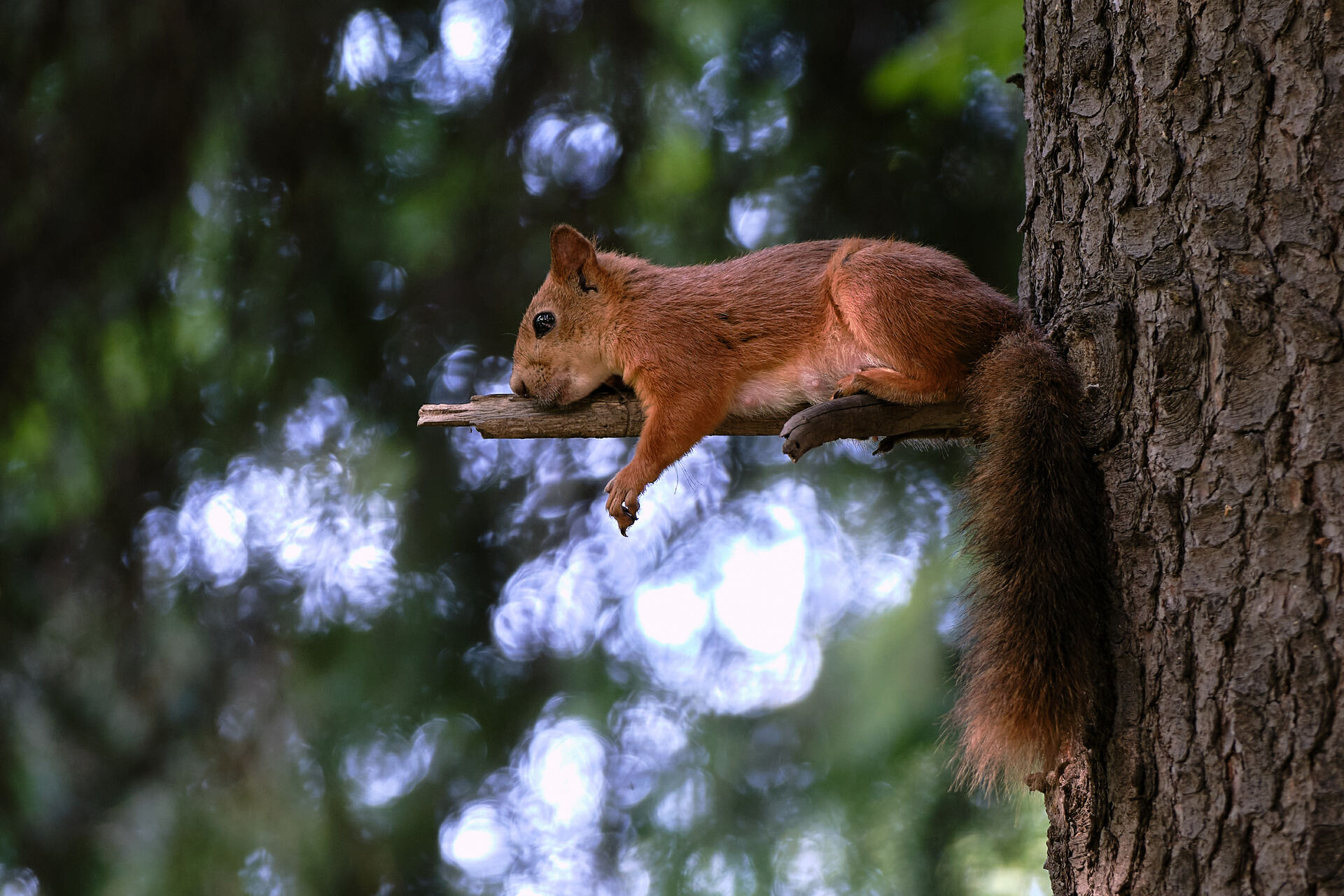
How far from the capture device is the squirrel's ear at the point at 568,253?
1809 mm

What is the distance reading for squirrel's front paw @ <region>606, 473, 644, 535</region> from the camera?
1.51 meters

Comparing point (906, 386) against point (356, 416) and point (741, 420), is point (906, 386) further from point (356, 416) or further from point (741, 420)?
point (356, 416)

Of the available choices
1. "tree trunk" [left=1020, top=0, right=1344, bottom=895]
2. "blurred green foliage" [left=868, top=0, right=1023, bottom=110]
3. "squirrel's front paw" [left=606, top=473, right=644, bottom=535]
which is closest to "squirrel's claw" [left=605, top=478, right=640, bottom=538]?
"squirrel's front paw" [left=606, top=473, right=644, bottom=535]

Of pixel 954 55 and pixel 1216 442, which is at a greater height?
pixel 954 55

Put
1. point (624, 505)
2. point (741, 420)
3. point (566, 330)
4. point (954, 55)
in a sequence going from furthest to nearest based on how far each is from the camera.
A: point (954, 55) < point (566, 330) < point (741, 420) < point (624, 505)

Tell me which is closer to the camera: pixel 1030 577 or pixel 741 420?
pixel 1030 577

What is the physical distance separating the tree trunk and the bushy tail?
0.11 ft

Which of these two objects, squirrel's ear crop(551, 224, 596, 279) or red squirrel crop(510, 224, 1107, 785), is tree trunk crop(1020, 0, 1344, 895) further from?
squirrel's ear crop(551, 224, 596, 279)

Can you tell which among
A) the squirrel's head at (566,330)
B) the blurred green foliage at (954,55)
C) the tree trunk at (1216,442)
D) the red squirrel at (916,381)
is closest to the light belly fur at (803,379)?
the red squirrel at (916,381)

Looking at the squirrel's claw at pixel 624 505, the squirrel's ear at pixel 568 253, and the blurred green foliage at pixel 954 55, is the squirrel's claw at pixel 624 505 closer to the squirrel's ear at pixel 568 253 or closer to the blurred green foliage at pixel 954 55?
the squirrel's ear at pixel 568 253

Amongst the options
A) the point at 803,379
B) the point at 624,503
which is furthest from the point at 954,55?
the point at 624,503

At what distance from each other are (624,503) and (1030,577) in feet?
2.09

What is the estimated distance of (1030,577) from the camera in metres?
1.14

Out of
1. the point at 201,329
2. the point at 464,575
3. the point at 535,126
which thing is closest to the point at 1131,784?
the point at 464,575
